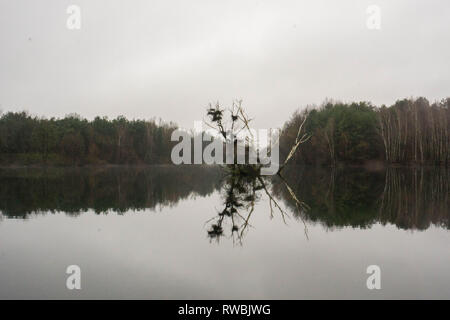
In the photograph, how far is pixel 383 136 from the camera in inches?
1483

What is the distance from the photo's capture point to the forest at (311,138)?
38000 millimetres

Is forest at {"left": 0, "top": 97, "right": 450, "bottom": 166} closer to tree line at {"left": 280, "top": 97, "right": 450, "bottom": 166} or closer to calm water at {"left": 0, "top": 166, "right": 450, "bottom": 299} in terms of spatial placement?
tree line at {"left": 280, "top": 97, "right": 450, "bottom": 166}

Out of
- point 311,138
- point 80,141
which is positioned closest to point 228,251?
point 311,138

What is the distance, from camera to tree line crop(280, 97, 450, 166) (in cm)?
3666

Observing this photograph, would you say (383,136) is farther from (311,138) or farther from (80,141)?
(80,141)

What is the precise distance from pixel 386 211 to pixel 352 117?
130 ft

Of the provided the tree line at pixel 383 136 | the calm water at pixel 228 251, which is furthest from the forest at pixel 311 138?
the calm water at pixel 228 251

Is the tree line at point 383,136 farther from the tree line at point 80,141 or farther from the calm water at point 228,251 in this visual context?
the calm water at point 228,251

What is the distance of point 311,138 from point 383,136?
36.3 feet

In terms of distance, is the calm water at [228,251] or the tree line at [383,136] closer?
the calm water at [228,251]

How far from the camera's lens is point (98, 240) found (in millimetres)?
4891

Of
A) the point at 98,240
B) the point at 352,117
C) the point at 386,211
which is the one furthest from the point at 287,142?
the point at 98,240
